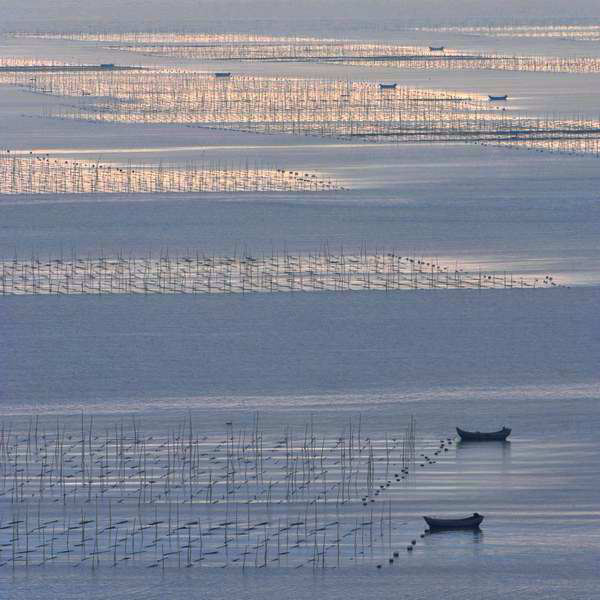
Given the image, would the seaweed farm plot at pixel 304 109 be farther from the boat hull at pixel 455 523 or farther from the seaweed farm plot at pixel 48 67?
the boat hull at pixel 455 523

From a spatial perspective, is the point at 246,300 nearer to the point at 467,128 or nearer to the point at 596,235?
the point at 596,235

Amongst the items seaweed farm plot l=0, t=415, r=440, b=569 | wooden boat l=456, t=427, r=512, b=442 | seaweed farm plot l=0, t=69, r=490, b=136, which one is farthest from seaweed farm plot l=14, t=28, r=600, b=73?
seaweed farm plot l=0, t=415, r=440, b=569

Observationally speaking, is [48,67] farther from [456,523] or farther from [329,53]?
[456,523]

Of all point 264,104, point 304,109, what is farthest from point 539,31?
point 304,109

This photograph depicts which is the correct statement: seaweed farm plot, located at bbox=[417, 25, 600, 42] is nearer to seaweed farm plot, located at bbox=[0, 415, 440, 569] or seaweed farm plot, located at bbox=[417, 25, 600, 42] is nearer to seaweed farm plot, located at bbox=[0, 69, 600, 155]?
seaweed farm plot, located at bbox=[0, 69, 600, 155]

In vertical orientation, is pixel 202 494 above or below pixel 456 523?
above

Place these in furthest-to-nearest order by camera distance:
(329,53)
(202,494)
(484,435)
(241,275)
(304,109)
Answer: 1. (329,53)
2. (304,109)
3. (241,275)
4. (484,435)
5. (202,494)
